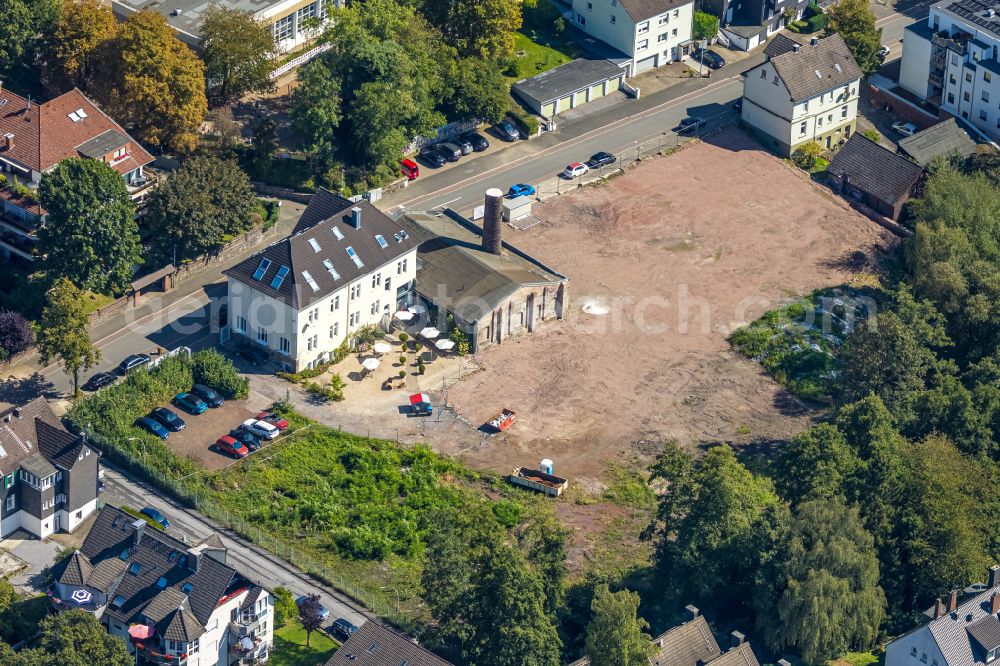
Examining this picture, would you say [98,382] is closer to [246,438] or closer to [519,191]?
[246,438]

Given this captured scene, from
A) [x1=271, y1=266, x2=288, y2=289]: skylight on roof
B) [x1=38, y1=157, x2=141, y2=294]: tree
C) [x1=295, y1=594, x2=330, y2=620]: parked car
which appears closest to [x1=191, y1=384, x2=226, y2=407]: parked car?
[x1=271, y1=266, x2=288, y2=289]: skylight on roof

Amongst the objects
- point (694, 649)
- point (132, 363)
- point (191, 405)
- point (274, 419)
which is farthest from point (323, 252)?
point (694, 649)

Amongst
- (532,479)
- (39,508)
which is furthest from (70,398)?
(532,479)

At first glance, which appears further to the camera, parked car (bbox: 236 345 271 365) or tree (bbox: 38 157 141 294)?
parked car (bbox: 236 345 271 365)

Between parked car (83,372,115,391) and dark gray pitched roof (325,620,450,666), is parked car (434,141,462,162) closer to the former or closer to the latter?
parked car (83,372,115,391)

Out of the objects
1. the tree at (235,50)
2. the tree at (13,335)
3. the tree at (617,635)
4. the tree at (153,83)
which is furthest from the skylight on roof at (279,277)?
the tree at (617,635)
